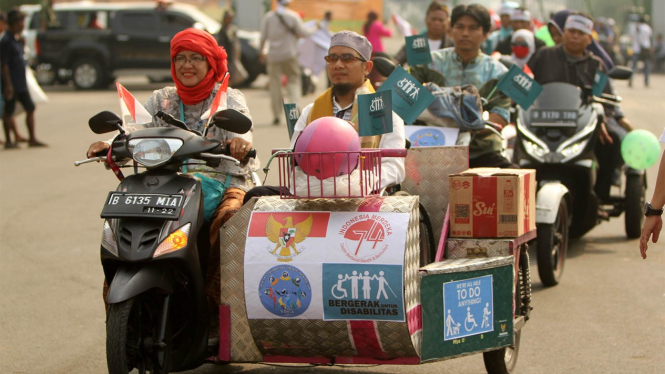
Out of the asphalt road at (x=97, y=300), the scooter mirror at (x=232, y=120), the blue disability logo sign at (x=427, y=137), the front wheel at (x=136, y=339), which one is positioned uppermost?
the scooter mirror at (x=232, y=120)

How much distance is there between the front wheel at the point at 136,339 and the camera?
4273 millimetres

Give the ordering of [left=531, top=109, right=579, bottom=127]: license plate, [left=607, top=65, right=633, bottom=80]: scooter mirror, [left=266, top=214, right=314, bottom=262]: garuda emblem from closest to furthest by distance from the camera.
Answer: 1. [left=266, top=214, right=314, bottom=262]: garuda emblem
2. [left=531, top=109, right=579, bottom=127]: license plate
3. [left=607, top=65, right=633, bottom=80]: scooter mirror

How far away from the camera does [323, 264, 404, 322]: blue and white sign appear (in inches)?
171

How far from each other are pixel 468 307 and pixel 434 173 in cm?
104

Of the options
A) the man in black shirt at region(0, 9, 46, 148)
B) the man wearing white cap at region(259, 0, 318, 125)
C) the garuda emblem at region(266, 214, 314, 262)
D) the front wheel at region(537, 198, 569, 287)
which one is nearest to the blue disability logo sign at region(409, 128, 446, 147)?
the front wheel at region(537, 198, 569, 287)

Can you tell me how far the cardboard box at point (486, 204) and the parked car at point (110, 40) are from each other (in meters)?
21.0

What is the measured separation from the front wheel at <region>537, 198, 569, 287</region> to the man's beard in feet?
8.26

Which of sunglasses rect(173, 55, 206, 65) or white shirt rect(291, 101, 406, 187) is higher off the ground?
sunglasses rect(173, 55, 206, 65)

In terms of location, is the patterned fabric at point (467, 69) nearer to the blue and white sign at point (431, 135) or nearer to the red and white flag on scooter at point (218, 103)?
the blue and white sign at point (431, 135)

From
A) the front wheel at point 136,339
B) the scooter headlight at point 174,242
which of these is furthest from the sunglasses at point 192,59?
the front wheel at point 136,339

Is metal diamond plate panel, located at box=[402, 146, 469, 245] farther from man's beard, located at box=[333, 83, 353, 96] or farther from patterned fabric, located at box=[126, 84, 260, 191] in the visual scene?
patterned fabric, located at box=[126, 84, 260, 191]

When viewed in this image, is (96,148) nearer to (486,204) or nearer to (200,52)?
(200,52)

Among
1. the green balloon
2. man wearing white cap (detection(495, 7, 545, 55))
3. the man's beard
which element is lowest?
the green balloon

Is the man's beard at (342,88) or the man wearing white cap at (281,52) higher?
the man wearing white cap at (281,52)
